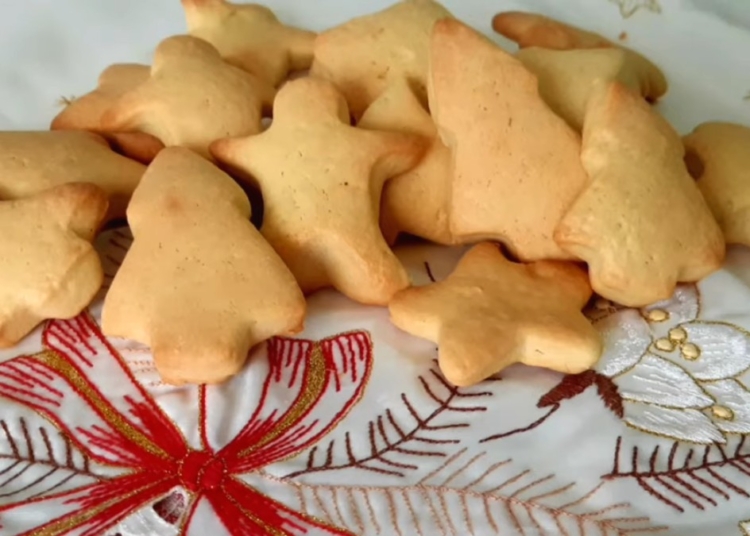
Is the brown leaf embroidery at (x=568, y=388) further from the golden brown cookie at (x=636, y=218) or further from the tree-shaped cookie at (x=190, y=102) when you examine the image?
the tree-shaped cookie at (x=190, y=102)

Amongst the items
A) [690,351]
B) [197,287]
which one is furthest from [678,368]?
[197,287]

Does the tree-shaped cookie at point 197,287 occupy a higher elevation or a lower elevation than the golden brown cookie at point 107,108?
lower

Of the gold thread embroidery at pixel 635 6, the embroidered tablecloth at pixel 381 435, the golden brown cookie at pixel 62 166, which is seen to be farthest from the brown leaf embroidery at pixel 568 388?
the gold thread embroidery at pixel 635 6

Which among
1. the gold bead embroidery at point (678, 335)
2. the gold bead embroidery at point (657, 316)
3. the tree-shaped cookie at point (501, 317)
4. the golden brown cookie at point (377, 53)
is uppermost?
the golden brown cookie at point (377, 53)

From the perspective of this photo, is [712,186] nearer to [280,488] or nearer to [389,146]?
[389,146]

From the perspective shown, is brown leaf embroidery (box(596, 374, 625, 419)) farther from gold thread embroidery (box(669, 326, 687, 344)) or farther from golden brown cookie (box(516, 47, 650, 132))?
golden brown cookie (box(516, 47, 650, 132))

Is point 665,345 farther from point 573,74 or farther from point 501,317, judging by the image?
point 573,74
